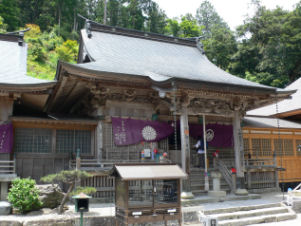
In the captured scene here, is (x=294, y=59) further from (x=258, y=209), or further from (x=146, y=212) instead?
(x=146, y=212)

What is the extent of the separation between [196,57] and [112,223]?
12.7 m

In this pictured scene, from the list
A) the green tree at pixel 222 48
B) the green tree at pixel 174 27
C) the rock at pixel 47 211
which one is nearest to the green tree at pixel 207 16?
the green tree at pixel 174 27

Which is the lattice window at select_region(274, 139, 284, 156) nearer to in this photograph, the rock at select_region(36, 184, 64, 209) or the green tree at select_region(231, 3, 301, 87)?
the rock at select_region(36, 184, 64, 209)

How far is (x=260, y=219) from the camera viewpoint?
30.4 feet

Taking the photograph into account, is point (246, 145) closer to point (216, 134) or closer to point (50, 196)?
point (216, 134)

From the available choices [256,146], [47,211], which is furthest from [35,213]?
[256,146]

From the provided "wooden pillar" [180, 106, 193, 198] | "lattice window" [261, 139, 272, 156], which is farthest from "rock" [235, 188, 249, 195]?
"lattice window" [261, 139, 272, 156]

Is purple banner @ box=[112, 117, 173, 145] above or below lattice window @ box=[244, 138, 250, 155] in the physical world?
above

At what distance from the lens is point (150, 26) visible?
4769 cm

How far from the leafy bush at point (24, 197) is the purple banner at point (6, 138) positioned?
259 cm

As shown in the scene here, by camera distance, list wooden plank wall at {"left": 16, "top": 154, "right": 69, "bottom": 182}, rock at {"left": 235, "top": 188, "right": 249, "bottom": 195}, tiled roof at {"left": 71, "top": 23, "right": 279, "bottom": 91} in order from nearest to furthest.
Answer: wooden plank wall at {"left": 16, "top": 154, "right": 69, "bottom": 182} → rock at {"left": 235, "top": 188, "right": 249, "bottom": 195} → tiled roof at {"left": 71, "top": 23, "right": 279, "bottom": 91}

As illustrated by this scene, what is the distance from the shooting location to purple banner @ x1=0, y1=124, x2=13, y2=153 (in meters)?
10.8

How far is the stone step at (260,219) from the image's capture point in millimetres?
8648

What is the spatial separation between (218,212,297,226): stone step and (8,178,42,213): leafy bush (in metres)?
5.33
